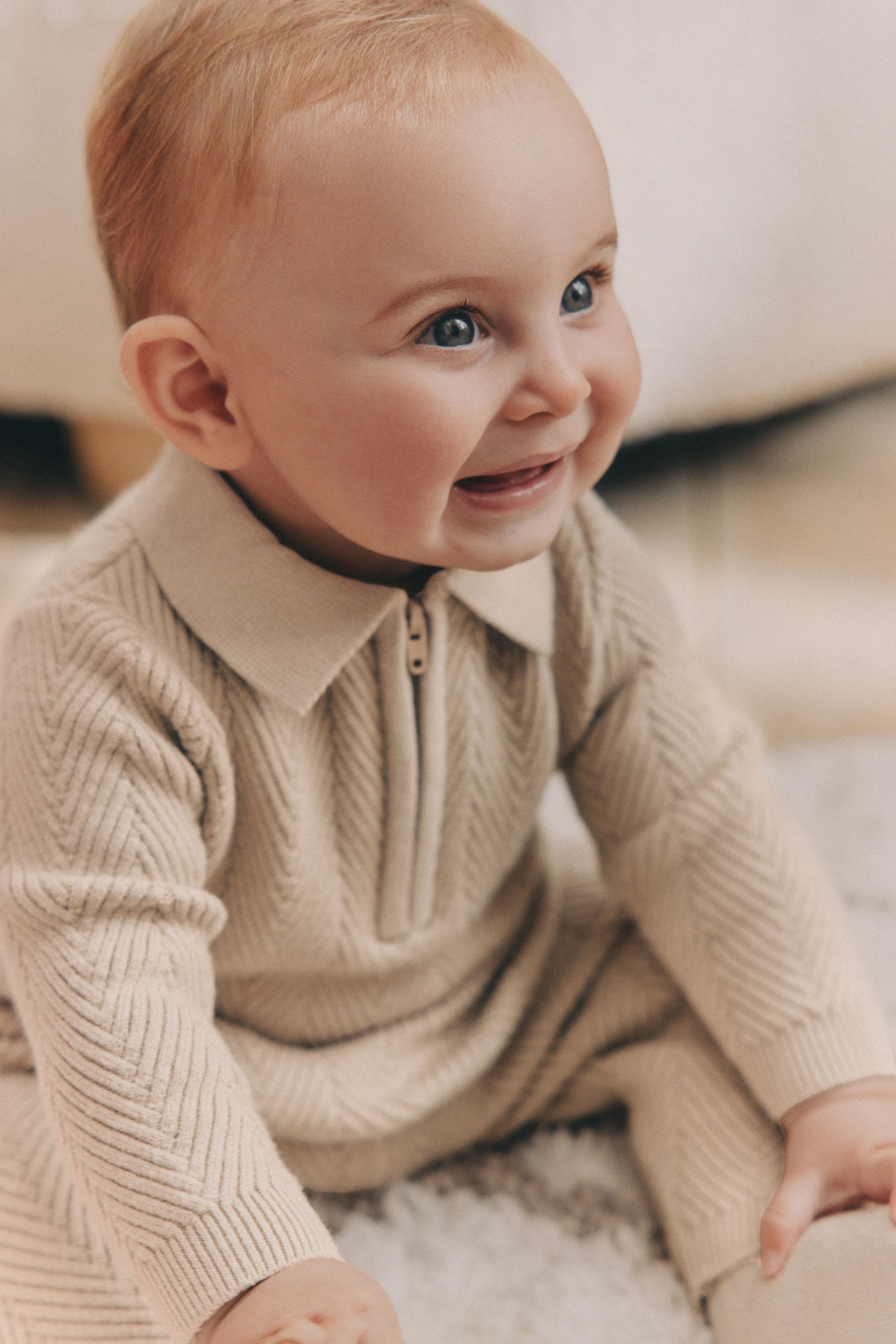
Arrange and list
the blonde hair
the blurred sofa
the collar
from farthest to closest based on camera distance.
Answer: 1. the blurred sofa
2. the collar
3. the blonde hair

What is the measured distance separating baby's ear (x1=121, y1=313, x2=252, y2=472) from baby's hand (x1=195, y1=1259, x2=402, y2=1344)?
1.09ft

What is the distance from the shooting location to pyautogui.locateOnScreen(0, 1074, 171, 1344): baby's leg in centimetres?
59

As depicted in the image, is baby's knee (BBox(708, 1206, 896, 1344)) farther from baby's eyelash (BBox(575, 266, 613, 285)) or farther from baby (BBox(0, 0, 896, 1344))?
baby's eyelash (BBox(575, 266, 613, 285))

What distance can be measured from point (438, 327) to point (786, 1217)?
417mm

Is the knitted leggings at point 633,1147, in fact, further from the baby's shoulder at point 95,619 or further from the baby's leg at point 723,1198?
the baby's shoulder at point 95,619

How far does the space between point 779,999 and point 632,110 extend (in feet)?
1.68

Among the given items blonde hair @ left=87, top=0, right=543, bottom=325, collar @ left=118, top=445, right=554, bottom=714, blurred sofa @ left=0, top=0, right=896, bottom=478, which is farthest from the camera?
blurred sofa @ left=0, top=0, right=896, bottom=478

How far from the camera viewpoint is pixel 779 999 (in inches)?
27.1

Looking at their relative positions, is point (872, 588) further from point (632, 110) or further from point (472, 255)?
point (472, 255)

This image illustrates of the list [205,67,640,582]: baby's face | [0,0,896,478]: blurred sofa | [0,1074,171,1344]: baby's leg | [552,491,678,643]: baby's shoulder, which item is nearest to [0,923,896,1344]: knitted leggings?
[0,1074,171,1344]: baby's leg

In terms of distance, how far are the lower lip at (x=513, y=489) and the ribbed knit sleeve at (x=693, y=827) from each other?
12 centimetres

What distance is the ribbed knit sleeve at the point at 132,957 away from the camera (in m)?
0.56

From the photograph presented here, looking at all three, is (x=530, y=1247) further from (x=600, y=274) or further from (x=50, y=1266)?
(x=600, y=274)

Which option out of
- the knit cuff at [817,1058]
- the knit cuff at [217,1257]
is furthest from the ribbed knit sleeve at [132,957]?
the knit cuff at [817,1058]
